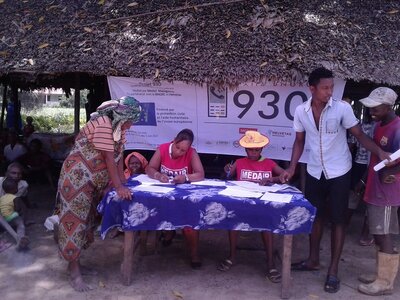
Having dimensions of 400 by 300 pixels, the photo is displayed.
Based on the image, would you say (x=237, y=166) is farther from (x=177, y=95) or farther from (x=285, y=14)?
(x=285, y=14)

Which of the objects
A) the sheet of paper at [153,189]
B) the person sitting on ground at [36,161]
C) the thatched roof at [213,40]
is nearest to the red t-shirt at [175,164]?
the sheet of paper at [153,189]

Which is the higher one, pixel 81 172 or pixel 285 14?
pixel 285 14

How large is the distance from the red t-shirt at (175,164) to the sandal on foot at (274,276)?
1.25m

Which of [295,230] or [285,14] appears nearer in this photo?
[295,230]

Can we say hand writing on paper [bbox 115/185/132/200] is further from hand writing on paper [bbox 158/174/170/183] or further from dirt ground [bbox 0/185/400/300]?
dirt ground [bbox 0/185/400/300]

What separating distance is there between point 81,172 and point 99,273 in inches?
43.7

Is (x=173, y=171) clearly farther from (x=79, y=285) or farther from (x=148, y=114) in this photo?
(x=148, y=114)

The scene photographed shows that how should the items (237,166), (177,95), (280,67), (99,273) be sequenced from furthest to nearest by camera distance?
(177,95) < (280,67) < (237,166) < (99,273)

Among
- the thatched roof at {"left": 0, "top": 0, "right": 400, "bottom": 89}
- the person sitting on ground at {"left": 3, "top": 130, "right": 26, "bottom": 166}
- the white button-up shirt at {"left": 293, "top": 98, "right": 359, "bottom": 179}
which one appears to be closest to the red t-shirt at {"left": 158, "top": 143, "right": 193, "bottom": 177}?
the thatched roof at {"left": 0, "top": 0, "right": 400, "bottom": 89}

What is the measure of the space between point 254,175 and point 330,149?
0.85m

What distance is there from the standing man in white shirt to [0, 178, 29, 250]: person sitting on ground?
3.31 m

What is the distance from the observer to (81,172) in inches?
151

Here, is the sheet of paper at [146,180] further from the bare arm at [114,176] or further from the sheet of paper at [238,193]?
the sheet of paper at [238,193]

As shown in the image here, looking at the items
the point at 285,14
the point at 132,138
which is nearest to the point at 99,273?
the point at 132,138
